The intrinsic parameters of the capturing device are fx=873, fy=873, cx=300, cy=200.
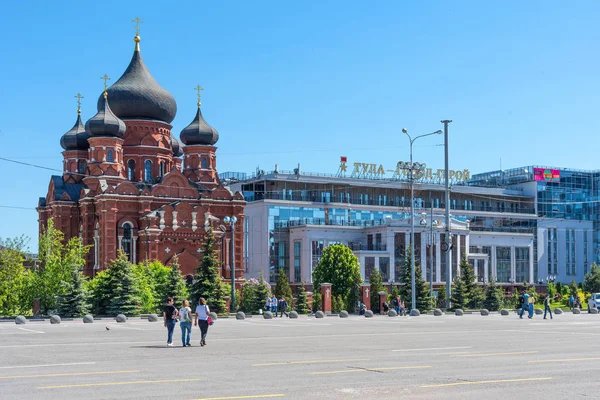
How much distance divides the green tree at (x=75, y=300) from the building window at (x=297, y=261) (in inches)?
1749

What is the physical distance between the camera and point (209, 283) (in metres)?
58.5

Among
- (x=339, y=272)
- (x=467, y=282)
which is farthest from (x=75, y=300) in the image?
(x=467, y=282)

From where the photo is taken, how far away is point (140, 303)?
57125 millimetres

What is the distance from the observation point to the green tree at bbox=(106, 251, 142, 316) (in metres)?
54.1

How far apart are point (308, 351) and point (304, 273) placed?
71319mm

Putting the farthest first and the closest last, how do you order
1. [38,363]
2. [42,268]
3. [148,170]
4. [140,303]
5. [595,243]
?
[595,243], [148,170], [42,268], [140,303], [38,363]

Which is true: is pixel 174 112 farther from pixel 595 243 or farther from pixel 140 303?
pixel 595 243

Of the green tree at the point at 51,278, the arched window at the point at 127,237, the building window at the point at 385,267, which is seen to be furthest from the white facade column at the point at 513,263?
the green tree at the point at 51,278

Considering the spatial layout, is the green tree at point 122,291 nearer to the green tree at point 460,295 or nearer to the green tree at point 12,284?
the green tree at point 12,284

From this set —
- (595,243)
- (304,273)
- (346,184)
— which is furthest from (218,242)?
(595,243)

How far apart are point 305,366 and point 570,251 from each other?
353 ft

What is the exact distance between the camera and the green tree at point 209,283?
5801 centimetres

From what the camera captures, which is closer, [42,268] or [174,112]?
[42,268]

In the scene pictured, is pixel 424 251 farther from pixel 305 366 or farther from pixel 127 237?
pixel 305 366
